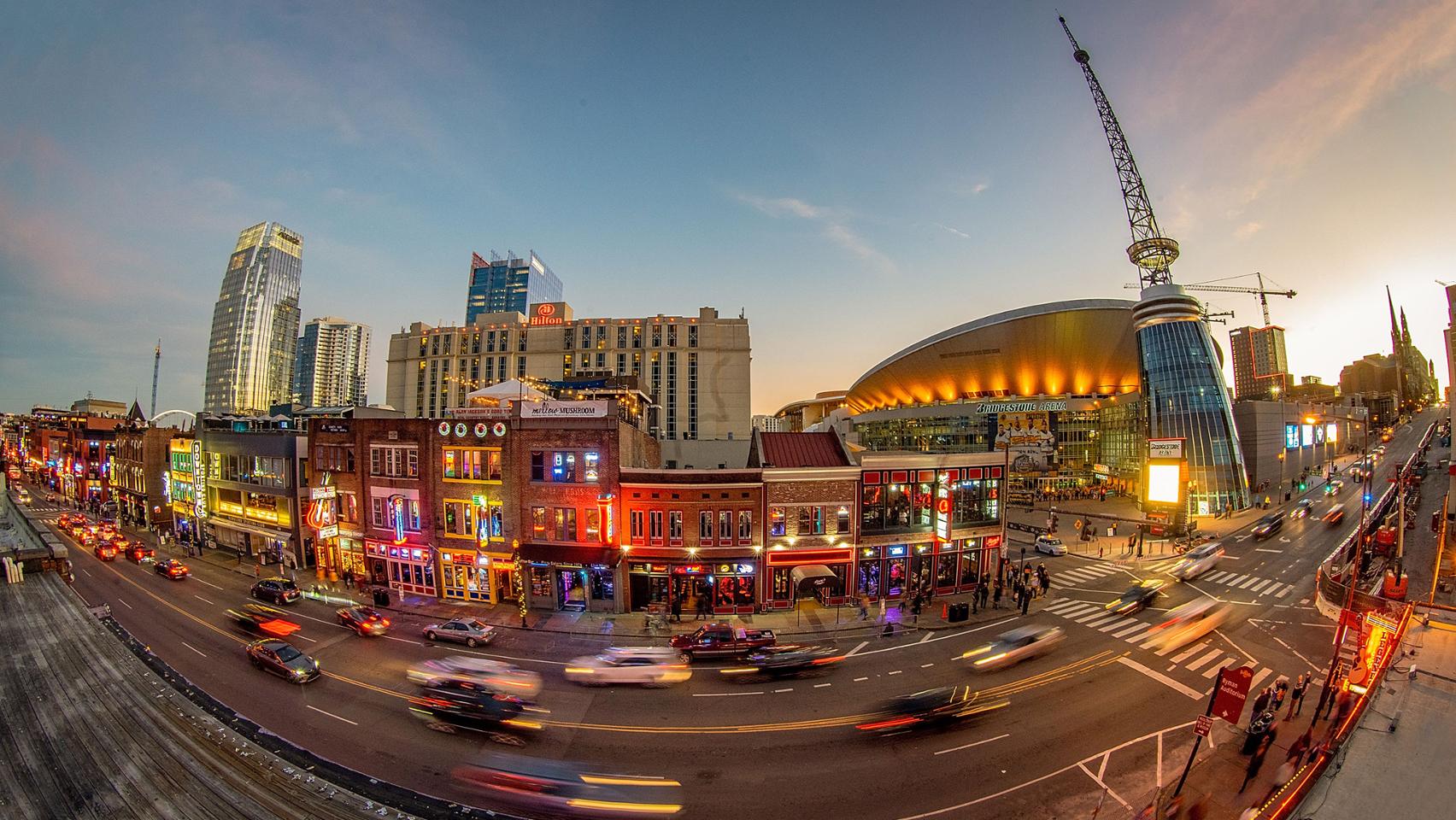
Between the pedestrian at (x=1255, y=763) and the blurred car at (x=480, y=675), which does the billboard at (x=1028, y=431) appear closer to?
the pedestrian at (x=1255, y=763)

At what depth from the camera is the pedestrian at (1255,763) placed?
13.5 meters

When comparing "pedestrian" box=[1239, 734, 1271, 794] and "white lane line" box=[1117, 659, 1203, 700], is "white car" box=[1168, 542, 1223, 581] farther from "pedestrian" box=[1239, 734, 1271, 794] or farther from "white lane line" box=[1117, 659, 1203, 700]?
"pedestrian" box=[1239, 734, 1271, 794]

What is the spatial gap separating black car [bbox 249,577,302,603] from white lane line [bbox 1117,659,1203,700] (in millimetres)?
42169

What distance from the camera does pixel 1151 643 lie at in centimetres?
2325

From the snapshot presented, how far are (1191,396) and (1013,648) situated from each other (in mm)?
63678

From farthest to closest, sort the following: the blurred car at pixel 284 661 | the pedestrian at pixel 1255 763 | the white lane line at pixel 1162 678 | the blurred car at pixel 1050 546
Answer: the blurred car at pixel 1050 546 < the blurred car at pixel 284 661 < the white lane line at pixel 1162 678 < the pedestrian at pixel 1255 763

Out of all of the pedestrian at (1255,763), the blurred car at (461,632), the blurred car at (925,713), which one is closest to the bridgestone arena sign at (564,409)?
the blurred car at (461,632)

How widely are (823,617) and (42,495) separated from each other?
11844 cm

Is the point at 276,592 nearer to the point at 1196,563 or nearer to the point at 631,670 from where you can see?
the point at 631,670

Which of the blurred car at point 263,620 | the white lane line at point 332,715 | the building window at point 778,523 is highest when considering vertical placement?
the building window at point 778,523

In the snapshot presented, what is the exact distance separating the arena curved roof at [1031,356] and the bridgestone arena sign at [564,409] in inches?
3077

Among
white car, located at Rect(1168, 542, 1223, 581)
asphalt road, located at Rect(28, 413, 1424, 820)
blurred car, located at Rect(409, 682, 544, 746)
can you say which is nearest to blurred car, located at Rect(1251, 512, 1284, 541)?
white car, located at Rect(1168, 542, 1223, 581)

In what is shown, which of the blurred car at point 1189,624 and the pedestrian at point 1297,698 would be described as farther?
the blurred car at point 1189,624

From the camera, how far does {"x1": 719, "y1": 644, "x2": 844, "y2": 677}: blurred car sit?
67.1ft
